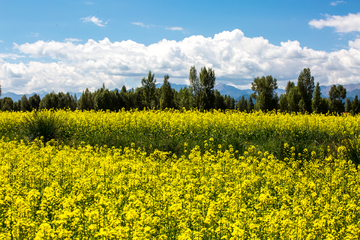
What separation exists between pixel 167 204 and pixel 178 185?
86 centimetres

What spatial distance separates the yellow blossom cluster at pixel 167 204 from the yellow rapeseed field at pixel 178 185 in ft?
0.06

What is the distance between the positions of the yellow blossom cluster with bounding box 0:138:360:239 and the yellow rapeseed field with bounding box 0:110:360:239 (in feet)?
0.06

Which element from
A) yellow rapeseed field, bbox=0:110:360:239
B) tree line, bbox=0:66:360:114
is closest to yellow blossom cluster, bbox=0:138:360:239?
yellow rapeseed field, bbox=0:110:360:239

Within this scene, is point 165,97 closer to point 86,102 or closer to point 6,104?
point 86,102

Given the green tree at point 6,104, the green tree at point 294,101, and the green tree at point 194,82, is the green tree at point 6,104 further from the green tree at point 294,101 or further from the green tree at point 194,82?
the green tree at point 294,101

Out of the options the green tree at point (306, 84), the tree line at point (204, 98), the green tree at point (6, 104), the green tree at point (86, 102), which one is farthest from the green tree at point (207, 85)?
the green tree at point (6, 104)

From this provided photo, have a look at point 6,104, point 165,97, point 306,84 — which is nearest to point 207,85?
point 165,97

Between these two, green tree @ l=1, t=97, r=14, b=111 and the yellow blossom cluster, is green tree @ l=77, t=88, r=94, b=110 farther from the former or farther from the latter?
the yellow blossom cluster

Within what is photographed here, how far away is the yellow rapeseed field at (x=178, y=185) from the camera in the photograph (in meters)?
3.21

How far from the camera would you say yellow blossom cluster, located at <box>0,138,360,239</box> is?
3.09m

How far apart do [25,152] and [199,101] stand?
39494mm

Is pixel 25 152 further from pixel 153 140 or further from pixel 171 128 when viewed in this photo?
pixel 171 128

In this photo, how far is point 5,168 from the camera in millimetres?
5535

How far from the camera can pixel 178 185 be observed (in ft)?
16.0
